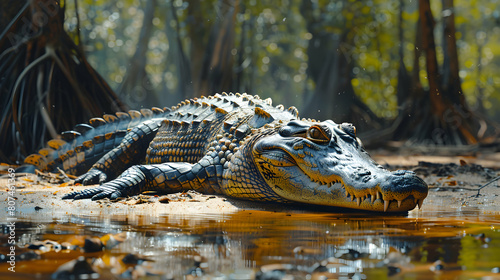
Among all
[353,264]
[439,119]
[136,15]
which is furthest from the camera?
[136,15]

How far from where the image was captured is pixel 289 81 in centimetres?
3198

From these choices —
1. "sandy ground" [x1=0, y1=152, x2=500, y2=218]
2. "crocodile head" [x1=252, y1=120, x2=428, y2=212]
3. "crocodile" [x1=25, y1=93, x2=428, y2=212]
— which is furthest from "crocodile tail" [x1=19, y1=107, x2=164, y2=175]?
"crocodile head" [x1=252, y1=120, x2=428, y2=212]

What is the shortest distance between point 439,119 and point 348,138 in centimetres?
686

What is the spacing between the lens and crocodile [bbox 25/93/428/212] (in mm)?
3459

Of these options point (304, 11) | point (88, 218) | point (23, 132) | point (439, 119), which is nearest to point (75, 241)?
point (88, 218)

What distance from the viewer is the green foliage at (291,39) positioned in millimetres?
15156

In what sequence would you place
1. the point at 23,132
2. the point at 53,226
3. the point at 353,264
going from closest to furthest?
the point at 353,264
the point at 53,226
the point at 23,132

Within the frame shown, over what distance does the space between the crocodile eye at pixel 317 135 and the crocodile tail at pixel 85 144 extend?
2844 millimetres

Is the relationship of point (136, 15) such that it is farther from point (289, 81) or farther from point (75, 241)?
Result: point (75, 241)

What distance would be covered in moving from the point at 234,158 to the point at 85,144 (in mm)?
2570

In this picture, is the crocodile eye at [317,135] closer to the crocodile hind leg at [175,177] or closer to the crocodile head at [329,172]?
the crocodile head at [329,172]

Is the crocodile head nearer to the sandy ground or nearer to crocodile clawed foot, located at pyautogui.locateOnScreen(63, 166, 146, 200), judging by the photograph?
the sandy ground

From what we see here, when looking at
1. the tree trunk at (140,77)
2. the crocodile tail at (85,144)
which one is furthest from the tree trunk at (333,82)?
the crocodile tail at (85,144)

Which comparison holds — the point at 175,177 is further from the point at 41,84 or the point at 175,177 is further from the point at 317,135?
the point at 41,84
